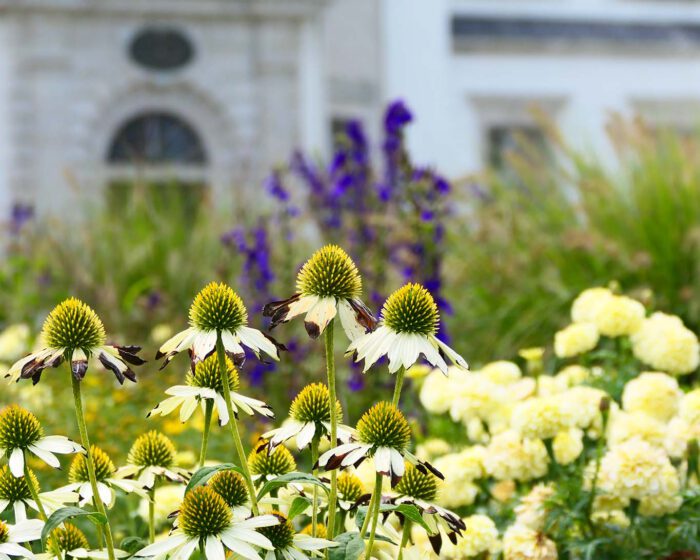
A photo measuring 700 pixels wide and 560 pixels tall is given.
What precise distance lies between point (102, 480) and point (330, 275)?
19.5 inches

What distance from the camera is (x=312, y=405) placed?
5.05ft

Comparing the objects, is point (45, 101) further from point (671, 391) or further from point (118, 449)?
point (671, 391)

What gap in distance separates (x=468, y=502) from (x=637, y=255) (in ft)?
8.29

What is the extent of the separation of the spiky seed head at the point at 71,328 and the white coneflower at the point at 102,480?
20 centimetres

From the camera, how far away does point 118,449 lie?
3.34 metres

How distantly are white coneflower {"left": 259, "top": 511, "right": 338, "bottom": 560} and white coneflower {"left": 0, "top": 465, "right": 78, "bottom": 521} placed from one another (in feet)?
0.97

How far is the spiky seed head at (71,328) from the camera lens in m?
1.43

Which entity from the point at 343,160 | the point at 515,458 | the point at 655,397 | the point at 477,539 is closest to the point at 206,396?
the point at 477,539

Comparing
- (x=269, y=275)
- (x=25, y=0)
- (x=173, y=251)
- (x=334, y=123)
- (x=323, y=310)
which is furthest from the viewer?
(x=334, y=123)

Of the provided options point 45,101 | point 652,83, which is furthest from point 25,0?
point 652,83

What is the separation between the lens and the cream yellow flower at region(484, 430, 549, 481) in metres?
2.21

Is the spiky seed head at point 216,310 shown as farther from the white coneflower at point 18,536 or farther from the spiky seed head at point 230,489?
the white coneflower at point 18,536

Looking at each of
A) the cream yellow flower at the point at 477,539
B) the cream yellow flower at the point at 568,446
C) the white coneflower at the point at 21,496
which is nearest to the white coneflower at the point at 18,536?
the white coneflower at the point at 21,496

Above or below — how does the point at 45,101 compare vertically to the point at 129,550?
above
